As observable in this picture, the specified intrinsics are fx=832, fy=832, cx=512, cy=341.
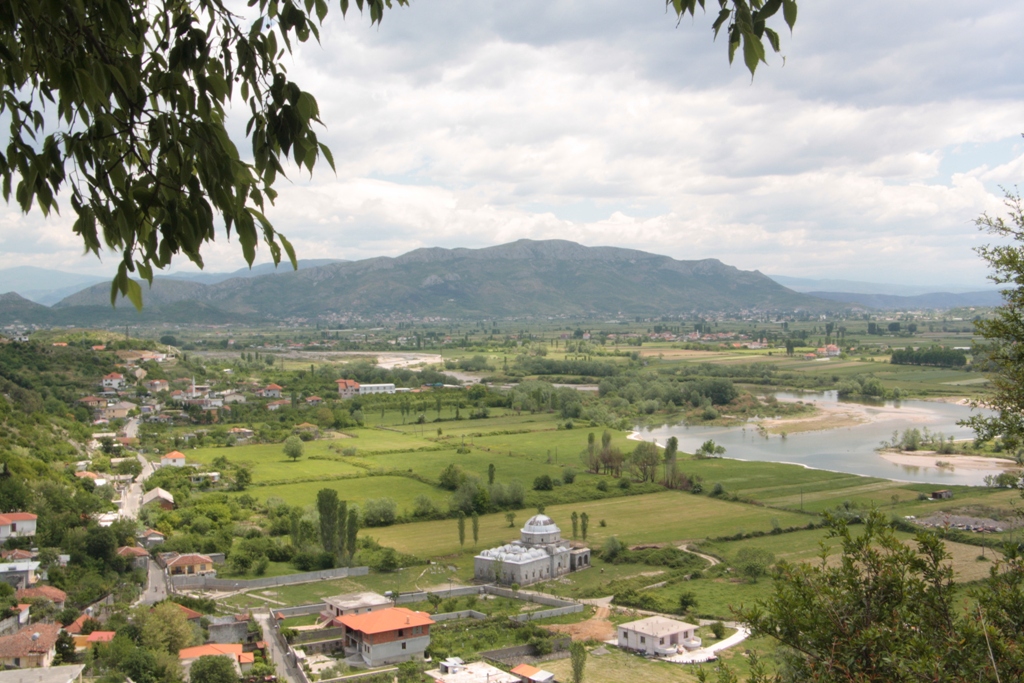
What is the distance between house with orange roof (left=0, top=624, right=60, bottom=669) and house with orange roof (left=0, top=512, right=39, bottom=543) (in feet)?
20.4


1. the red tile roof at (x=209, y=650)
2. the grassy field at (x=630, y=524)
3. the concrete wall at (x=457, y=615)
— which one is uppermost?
the red tile roof at (x=209, y=650)

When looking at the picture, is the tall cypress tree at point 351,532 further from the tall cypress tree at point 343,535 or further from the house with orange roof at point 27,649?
the house with orange roof at point 27,649

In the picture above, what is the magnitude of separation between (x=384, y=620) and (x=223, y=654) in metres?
2.70

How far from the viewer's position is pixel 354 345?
87.5m

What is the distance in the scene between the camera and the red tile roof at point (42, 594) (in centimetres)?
1397

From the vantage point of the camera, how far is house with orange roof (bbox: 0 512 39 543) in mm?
17547

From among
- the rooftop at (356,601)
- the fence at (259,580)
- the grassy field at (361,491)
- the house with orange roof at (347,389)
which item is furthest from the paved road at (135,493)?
the house with orange roof at (347,389)

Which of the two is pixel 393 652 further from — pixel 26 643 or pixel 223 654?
pixel 26 643

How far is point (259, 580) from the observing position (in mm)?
17516

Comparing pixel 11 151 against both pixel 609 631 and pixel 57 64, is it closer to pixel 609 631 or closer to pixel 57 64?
pixel 57 64

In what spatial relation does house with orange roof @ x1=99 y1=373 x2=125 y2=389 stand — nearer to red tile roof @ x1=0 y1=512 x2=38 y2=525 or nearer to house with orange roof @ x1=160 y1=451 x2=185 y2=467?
house with orange roof @ x1=160 y1=451 x2=185 y2=467

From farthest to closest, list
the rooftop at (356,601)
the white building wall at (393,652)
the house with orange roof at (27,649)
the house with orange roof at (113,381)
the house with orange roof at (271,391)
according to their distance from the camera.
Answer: the house with orange roof at (271,391)
the house with orange roof at (113,381)
the rooftop at (356,601)
the white building wall at (393,652)
the house with orange roof at (27,649)

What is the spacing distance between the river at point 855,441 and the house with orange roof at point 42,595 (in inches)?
905

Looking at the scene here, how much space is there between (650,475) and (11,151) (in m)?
26.6
